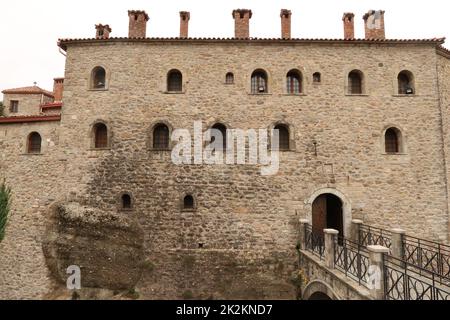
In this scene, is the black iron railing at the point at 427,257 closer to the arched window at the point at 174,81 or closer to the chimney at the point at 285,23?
the chimney at the point at 285,23

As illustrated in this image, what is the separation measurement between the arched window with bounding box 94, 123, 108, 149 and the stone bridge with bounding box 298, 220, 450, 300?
8929mm

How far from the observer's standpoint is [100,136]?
42.5 feet

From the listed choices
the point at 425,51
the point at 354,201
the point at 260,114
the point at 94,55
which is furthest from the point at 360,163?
the point at 94,55

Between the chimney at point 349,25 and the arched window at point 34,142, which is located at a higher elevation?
the chimney at point 349,25

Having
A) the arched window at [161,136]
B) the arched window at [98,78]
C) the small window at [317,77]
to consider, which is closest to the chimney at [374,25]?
the small window at [317,77]

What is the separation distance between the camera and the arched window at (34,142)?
13.0 m

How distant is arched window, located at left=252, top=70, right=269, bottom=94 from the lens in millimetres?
12953

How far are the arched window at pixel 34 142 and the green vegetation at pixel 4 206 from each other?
1872mm

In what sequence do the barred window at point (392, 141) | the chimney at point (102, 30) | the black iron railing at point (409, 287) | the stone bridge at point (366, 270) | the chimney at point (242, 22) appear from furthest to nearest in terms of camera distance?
the chimney at point (102, 30) → the chimney at point (242, 22) → the barred window at point (392, 141) → the stone bridge at point (366, 270) → the black iron railing at point (409, 287)

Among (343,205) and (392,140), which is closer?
(343,205)

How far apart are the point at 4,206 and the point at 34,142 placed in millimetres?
2922

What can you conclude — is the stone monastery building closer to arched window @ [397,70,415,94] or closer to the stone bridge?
arched window @ [397,70,415,94]

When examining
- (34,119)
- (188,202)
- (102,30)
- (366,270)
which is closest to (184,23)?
(102,30)

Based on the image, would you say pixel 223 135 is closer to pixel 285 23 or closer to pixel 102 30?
pixel 285 23
